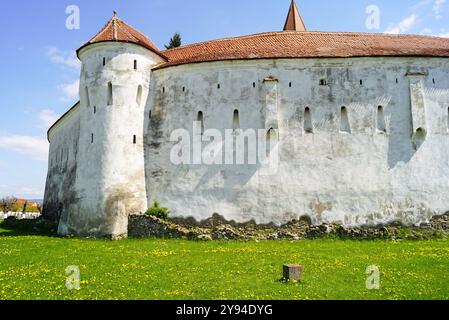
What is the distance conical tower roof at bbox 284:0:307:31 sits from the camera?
119 feet

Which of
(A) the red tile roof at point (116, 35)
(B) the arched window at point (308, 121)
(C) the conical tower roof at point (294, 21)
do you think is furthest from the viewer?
(C) the conical tower roof at point (294, 21)

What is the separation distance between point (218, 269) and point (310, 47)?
14998 mm

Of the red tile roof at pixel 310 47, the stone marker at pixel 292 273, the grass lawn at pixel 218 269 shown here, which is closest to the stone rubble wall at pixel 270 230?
the grass lawn at pixel 218 269

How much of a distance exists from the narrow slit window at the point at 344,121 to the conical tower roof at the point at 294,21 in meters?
17.7

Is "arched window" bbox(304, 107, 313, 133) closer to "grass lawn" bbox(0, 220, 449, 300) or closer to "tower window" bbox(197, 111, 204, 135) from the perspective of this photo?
"tower window" bbox(197, 111, 204, 135)

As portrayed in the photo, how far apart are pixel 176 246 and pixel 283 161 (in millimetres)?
7332

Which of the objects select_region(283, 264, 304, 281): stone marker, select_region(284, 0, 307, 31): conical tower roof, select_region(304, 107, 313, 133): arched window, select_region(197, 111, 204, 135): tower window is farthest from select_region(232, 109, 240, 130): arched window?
select_region(284, 0, 307, 31): conical tower roof

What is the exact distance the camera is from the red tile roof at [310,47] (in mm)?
21312

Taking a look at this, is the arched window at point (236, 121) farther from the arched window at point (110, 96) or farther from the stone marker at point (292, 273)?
the stone marker at point (292, 273)

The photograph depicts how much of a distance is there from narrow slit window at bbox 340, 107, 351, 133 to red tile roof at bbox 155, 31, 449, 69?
291 cm

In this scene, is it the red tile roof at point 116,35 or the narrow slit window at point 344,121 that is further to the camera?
the red tile roof at point 116,35

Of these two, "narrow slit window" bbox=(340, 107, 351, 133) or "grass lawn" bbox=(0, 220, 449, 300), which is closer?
"grass lawn" bbox=(0, 220, 449, 300)

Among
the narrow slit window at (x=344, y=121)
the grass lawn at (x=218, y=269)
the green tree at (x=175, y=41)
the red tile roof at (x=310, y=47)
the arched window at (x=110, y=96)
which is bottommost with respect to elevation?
the grass lawn at (x=218, y=269)
